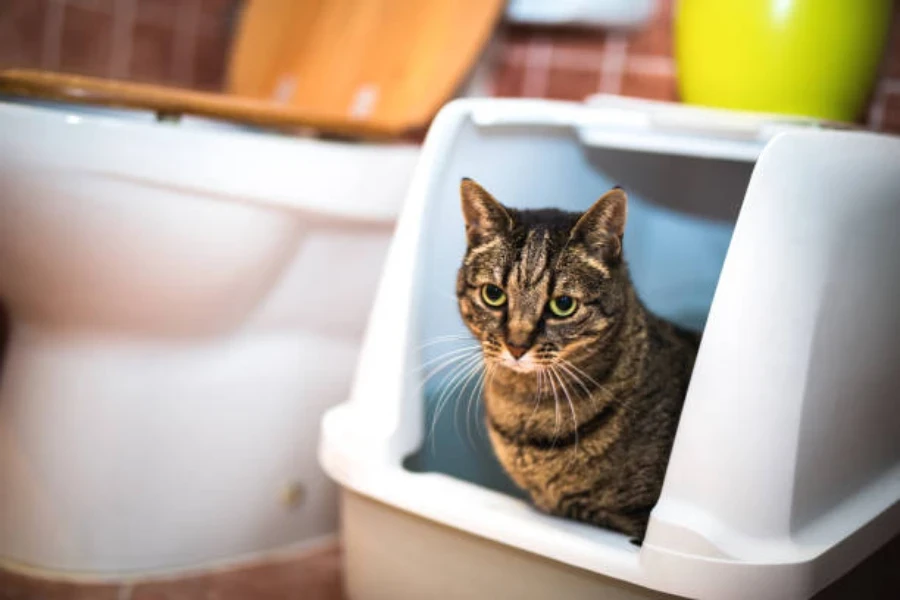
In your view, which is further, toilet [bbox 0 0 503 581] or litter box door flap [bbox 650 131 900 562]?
toilet [bbox 0 0 503 581]

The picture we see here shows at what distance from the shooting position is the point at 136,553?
104 cm

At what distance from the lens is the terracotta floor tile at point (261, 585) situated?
1013mm

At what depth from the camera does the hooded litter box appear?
0.65m

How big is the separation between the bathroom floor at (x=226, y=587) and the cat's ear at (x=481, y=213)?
536 mm

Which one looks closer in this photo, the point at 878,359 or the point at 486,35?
the point at 878,359

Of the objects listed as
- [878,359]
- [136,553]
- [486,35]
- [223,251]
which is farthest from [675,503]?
[486,35]

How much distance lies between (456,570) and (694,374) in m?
0.28

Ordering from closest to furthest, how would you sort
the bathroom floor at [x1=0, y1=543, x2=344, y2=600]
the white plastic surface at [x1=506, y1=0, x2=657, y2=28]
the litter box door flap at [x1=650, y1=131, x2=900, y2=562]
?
1. the litter box door flap at [x1=650, y1=131, x2=900, y2=562]
2. the bathroom floor at [x1=0, y1=543, x2=344, y2=600]
3. the white plastic surface at [x1=506, y1=0, x2=657, y2=28]

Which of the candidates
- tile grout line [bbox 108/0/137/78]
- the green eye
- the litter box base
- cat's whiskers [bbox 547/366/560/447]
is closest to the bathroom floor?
the litter box base

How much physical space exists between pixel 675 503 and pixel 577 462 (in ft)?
0.37

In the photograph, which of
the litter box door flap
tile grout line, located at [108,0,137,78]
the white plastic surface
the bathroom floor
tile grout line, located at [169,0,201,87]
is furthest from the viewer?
tile grout line, located at [169,0,201,87]

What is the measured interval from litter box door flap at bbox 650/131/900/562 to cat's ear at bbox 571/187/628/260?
9cm

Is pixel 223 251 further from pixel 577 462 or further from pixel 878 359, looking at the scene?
pixel 878 359

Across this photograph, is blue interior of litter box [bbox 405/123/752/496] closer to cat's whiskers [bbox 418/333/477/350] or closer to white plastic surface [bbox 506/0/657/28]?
cat's whiskers [bbox 418/333/477/350]
